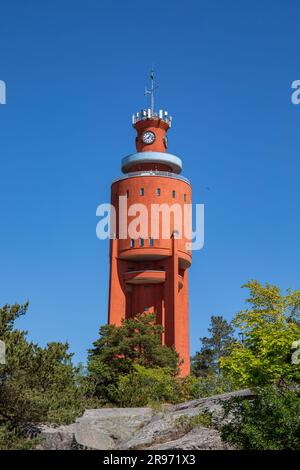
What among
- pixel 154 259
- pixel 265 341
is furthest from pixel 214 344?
pixel 265 341

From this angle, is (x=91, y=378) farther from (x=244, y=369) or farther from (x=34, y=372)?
(x=34, y=372)

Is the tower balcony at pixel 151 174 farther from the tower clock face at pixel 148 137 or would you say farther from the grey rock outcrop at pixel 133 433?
the grey rock outcrop at pixel 133 433

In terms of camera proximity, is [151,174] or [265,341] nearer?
[265,341]

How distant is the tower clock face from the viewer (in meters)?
63.7

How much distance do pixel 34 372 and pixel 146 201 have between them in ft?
115

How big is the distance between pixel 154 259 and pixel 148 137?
496 inches

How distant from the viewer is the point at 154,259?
58.2 metres

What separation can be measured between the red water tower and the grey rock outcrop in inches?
1061

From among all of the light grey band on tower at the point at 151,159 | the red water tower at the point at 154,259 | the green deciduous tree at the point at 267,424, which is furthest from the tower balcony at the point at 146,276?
the green deciduous tree at the point at 267,424

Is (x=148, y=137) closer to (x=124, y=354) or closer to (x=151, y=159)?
(x=151, y=159)

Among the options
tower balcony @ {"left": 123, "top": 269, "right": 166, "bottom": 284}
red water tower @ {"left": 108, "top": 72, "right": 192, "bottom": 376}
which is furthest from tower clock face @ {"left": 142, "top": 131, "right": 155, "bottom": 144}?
tower balcony @ {"left": 123, "top": 269, "right": 166, "bottom": 284}

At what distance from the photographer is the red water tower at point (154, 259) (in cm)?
5659

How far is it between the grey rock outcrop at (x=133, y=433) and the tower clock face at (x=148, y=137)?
3823 centimetres
